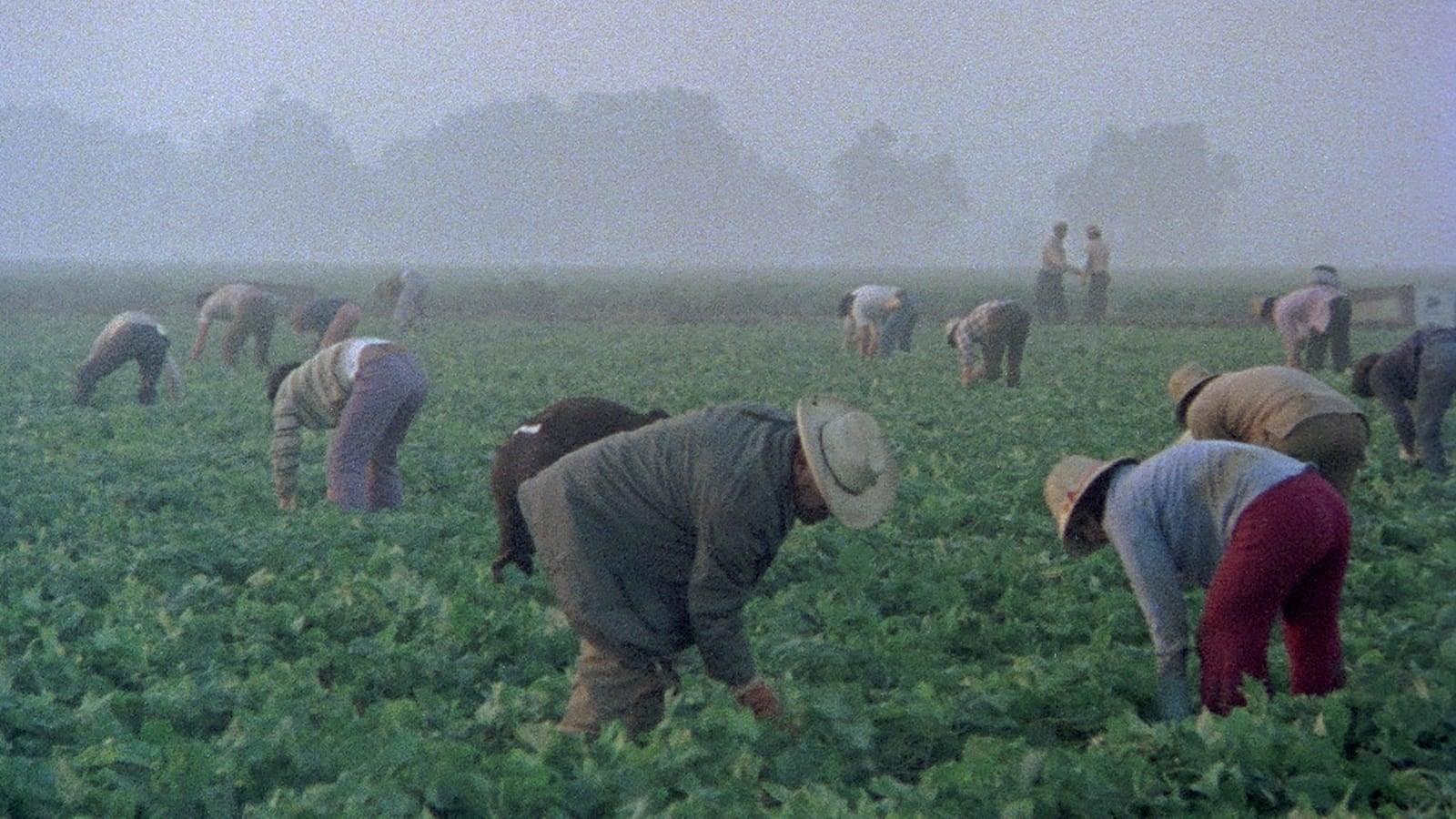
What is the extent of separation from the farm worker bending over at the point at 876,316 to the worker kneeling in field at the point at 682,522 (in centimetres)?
1589

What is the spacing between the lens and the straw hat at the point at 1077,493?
5.33 metres

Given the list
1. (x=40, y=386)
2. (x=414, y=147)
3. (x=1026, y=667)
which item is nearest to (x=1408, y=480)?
(x=1026, y=667)

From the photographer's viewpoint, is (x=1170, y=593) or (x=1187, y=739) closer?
(x=1187, y=739)

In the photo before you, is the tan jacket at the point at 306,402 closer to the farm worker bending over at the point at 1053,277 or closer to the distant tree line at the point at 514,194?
the farm worker bending over at the point at 1053,277

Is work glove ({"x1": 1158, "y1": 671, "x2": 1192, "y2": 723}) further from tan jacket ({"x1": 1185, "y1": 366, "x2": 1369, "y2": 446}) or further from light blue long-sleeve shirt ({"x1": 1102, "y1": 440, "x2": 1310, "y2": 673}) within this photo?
tan jacket ({"x1": 1185, "y1": 366, "x2": 1369, "y2": 446})

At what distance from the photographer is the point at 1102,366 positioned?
2081 cm

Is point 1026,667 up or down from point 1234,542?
down

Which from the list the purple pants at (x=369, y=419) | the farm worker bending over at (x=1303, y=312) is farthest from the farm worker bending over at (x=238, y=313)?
the farm worker bending over at (x=1303, y=312)

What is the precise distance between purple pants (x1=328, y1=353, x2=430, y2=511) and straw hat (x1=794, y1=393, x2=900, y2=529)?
16.0 ft

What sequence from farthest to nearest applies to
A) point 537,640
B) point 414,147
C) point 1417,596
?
point 414,147, point 1417,596, point 537,640

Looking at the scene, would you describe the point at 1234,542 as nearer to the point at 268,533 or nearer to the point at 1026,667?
the point at 1026,667

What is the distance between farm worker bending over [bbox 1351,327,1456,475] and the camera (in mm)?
10266

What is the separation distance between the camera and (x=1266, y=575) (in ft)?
16.5

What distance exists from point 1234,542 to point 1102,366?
52.7ft
